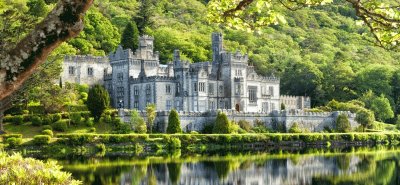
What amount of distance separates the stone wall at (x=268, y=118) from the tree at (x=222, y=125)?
8.07 ft

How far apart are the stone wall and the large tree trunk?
53.4 metres

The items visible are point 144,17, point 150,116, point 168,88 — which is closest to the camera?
point 150,116

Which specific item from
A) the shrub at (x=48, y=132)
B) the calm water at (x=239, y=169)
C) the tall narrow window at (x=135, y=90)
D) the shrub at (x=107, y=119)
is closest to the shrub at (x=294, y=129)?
the tall narrow window at (x=135, y=90)

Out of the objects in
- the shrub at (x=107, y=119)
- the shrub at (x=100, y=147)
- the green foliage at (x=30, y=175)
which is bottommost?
the shrub at (x=100, y=147)

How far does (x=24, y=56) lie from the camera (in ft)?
23.0

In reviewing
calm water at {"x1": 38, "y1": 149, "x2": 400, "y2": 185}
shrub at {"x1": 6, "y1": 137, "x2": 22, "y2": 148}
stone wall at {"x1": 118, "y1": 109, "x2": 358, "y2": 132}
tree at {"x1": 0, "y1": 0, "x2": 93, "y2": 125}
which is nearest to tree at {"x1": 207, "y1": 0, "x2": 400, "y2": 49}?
tree at {"x1": 0, "y1": 0, "x2": 93, "y2": 125}

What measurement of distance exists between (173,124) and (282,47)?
67.2m

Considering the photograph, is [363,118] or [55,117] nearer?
[55,117]

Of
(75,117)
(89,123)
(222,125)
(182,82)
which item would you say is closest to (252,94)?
(182,82)

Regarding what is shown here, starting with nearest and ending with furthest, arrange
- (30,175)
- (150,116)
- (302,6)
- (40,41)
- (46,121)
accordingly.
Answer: (40,41), (302,6), (30,175), (46,121), (150,116)

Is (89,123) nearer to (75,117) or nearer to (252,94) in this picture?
(75,117)

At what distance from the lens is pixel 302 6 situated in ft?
33.1

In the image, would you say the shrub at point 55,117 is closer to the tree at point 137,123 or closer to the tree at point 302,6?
the tree at point 137,123

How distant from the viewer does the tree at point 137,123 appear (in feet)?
193
